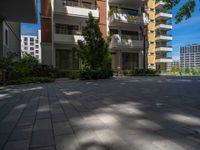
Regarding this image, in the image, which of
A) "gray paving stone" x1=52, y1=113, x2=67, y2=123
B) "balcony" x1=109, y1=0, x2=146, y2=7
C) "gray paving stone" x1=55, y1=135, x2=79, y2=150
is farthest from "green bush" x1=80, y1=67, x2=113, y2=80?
"balcony" x1=109, y1=0, x2=146, y2=7

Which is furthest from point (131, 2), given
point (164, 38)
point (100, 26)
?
point (164, 38)

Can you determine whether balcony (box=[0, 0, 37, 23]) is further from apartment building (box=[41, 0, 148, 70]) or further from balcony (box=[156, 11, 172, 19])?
balcony (box=[156, 11, 172, 19])

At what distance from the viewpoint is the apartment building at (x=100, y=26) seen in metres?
17.0

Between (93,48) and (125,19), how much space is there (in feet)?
28.9

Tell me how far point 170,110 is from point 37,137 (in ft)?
9.21

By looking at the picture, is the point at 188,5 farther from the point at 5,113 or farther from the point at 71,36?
the point at 71,36

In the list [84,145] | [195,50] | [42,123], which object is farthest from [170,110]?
[195,50]

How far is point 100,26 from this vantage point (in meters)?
19.4

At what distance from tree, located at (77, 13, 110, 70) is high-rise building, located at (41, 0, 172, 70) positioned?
159 inches

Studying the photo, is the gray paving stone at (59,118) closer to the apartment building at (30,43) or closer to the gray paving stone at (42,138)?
the gray paving stone at (42,138)

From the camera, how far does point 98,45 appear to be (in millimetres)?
13156

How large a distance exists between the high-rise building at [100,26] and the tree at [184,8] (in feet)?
35.0

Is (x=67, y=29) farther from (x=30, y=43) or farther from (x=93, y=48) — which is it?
(x=30, y=43)

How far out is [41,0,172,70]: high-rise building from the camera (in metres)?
17.1
